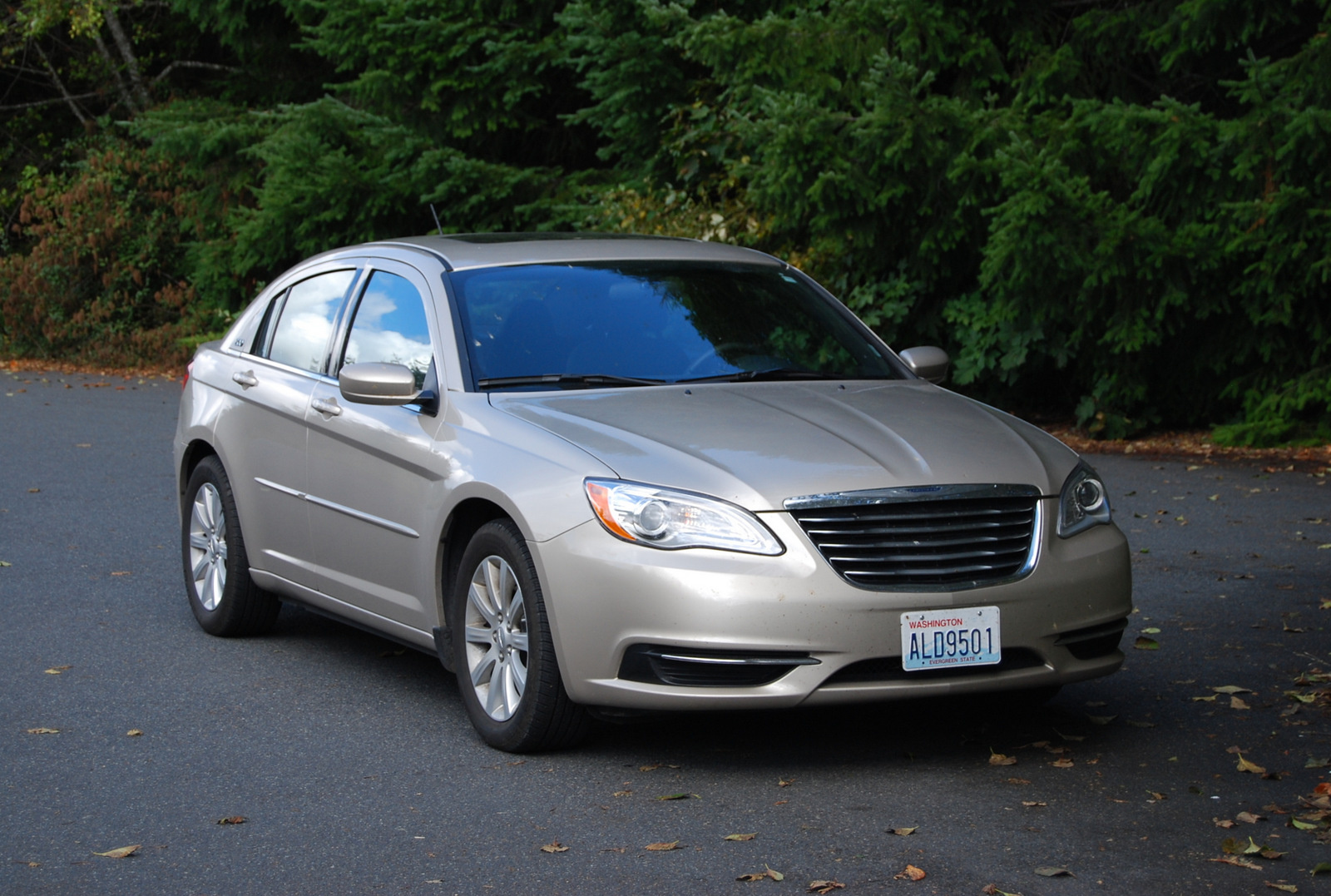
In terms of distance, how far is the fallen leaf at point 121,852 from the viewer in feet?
14.5

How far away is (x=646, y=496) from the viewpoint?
16.2 ft

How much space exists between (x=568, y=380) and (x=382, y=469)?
0.76m

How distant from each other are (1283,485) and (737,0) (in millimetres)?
8364

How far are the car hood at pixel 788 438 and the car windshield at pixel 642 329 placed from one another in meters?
0.17

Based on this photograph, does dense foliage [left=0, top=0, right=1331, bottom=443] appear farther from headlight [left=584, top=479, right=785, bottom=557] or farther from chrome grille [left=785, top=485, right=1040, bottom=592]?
headlight [left=584, top=479, right=785, bottom=557]

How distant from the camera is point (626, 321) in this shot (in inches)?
243

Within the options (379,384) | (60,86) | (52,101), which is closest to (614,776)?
(379,384)

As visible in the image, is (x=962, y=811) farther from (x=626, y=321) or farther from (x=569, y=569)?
(x=626, y=321)

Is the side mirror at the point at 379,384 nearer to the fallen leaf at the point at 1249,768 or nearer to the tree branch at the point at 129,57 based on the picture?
the fallen leaf at the point at 1249,768

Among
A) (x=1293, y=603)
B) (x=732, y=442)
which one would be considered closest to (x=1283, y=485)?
(x=1293, y=603)

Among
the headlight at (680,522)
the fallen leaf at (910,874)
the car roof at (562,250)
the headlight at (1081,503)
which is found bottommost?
the fallen leaf at (910,874)

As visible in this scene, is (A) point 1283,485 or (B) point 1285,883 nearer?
(B) point 1285,883

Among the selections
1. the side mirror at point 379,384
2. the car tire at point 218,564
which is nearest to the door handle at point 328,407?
the side mirror at point 379,384

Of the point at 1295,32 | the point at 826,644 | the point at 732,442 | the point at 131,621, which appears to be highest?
the point at 1295,32
